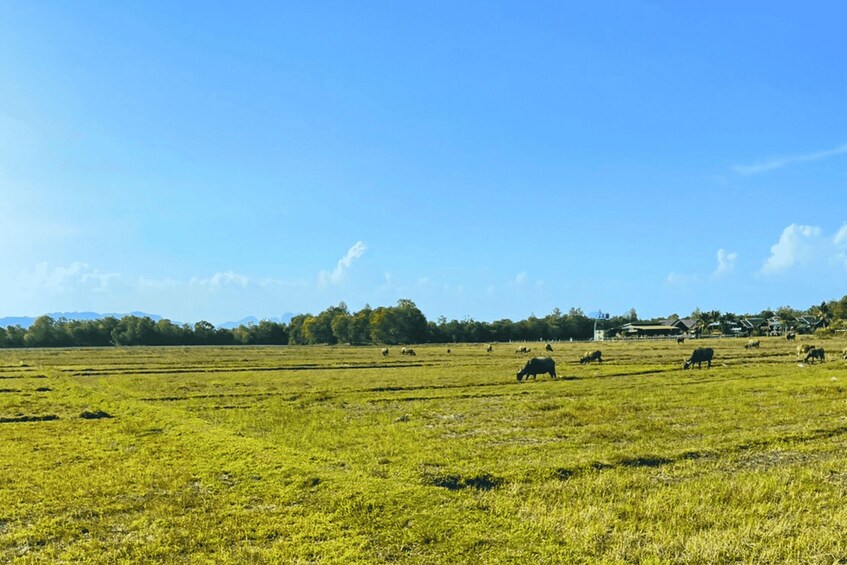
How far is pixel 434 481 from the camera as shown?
38.9 ft

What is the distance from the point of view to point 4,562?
828cm

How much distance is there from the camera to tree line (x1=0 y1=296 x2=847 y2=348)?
13650cm

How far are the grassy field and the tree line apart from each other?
423 feet

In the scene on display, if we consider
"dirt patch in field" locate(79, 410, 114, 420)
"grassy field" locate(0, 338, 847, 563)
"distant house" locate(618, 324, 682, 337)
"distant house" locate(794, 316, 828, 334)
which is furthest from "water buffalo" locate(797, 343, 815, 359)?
"distant house" locate(618, 324, 682, 337)

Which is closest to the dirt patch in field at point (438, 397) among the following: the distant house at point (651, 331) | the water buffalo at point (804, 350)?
the water buffalo at point (804, 350)

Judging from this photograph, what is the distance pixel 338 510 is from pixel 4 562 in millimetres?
5094

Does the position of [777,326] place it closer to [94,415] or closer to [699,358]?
[699,358]

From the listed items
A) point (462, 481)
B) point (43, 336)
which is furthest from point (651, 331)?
point (43, 336)

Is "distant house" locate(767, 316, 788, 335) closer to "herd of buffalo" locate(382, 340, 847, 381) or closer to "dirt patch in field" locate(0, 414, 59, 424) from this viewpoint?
"herd of buffalo" locate(382, 340, 847, 381)

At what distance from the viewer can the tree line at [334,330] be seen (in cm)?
13650

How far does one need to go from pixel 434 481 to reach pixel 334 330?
154 metres

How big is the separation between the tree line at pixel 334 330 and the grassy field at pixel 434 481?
129m

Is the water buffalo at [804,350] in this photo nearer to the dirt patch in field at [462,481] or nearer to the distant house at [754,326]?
the dirt patch in field at [462,481]

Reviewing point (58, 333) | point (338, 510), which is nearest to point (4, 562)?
point (338, 510)
